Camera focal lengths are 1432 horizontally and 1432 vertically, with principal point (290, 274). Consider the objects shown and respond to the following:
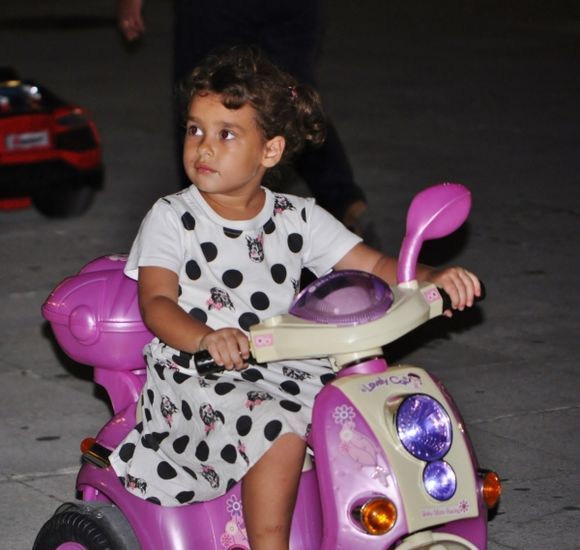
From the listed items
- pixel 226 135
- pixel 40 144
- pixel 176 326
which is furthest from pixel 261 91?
pixel 40 144

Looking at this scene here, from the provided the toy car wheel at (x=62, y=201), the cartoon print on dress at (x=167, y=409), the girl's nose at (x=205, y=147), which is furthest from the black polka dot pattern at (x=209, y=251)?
the toy car wheel at (x=62, y=201)

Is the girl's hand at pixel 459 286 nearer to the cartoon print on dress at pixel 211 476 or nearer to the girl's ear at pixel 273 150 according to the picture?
the girl's ear at pixel 273 150

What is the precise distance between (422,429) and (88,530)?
87 centimetres

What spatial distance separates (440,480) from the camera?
293 cm

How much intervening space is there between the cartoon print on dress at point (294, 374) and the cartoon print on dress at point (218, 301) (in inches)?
7.5

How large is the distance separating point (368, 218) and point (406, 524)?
15.9 ft

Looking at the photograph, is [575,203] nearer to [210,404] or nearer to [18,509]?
[18,509]

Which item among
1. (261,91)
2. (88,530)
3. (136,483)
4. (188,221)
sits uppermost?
(261,91)

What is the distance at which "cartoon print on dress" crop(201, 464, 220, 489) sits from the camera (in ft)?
10.4

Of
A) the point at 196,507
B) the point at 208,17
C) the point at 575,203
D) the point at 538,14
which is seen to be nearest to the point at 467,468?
the point at 196,507

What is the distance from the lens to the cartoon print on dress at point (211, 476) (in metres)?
3.18

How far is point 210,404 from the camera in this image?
3.18m

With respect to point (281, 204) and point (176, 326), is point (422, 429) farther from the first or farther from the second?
point (281, 204)

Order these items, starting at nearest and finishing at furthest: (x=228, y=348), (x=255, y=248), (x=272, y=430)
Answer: (x=228, y=348) < (x=272, y=430) < (x=255, y=248)
